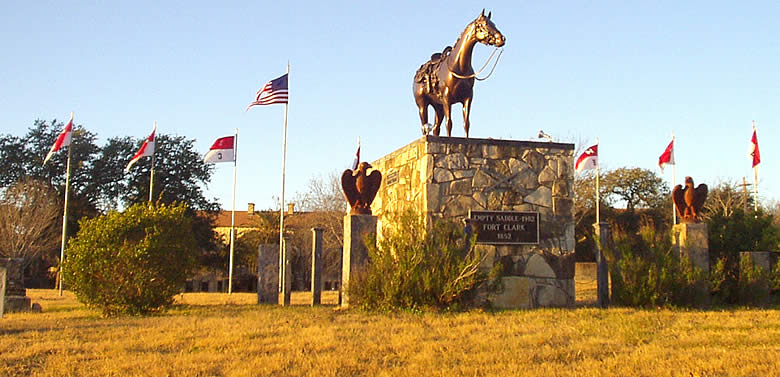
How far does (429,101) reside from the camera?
1518 cm

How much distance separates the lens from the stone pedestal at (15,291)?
46.7 ft

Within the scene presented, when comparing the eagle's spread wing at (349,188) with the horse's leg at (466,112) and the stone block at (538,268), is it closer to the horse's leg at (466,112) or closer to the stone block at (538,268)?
the horse's leg at (466,112)

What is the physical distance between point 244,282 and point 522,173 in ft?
130

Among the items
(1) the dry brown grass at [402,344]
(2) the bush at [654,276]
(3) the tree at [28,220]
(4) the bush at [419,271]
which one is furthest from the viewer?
(3) the tree at [28,220]

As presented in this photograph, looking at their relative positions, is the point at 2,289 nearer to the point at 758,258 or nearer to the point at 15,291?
the point at 15,291

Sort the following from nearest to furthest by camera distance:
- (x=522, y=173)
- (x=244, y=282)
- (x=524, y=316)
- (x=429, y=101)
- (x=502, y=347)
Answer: (x=502, y=347), (x=524, y=316), (x=522, y=173), (x=429, y=101), (x=244, y=282)

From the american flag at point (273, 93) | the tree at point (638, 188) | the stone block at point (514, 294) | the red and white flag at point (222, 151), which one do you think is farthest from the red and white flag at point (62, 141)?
the tree at point (638, 188)

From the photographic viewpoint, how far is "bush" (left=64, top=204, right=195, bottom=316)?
1262cm

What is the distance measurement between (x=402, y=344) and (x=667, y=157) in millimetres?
21652

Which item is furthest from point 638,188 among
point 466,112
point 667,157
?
point 466,112

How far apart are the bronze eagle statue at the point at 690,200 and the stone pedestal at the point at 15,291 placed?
12.3m

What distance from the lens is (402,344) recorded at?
863 cm

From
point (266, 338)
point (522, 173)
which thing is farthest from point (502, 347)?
point (522, 173)

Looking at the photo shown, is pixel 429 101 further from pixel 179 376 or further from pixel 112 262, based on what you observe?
pixel 179 376
